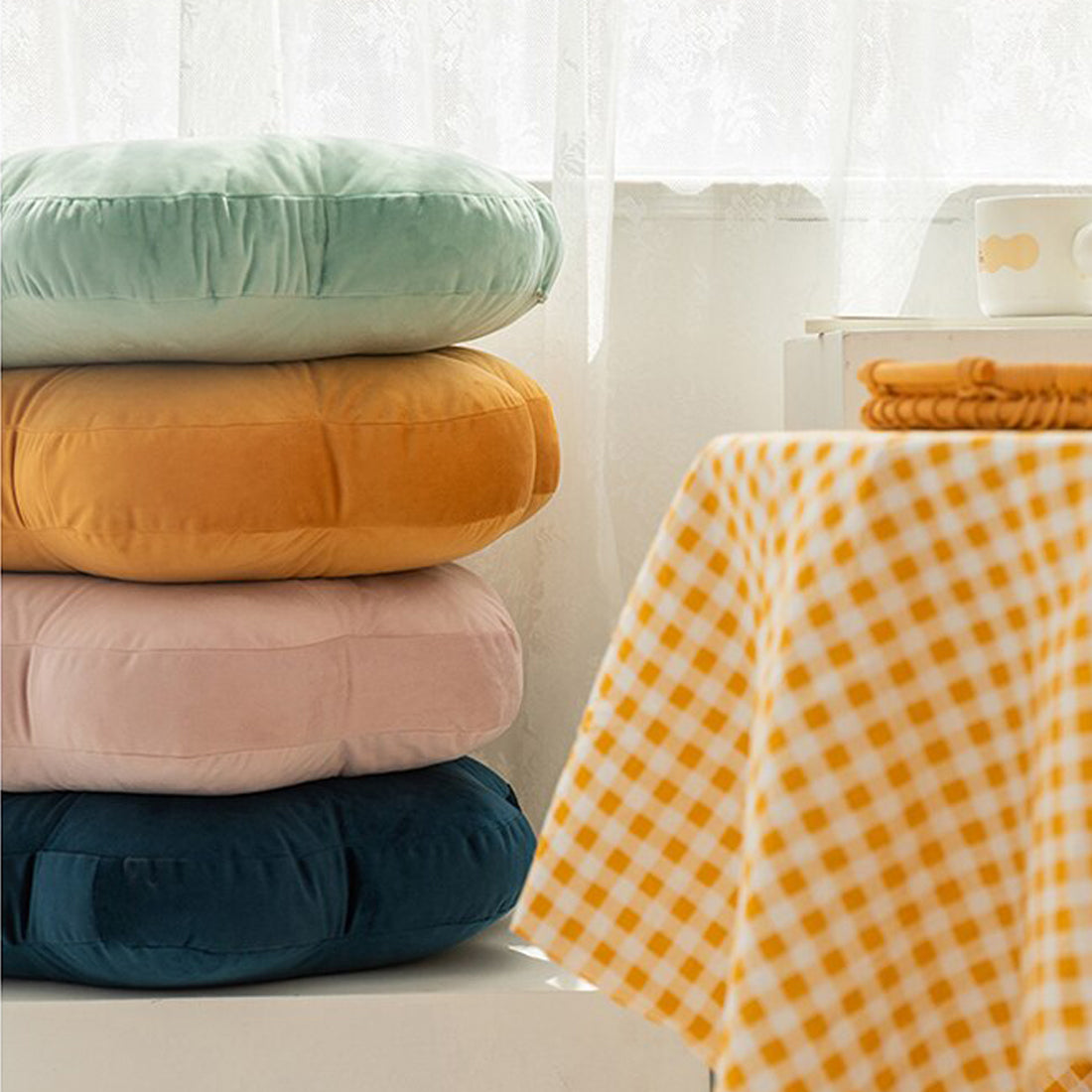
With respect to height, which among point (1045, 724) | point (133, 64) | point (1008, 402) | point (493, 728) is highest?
point (133, 64)

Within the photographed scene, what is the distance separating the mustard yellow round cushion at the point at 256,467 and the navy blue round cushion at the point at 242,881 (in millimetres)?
170

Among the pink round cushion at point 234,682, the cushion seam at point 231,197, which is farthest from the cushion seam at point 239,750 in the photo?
the cushion seam at point 231,197

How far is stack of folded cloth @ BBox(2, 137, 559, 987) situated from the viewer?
3.71ft

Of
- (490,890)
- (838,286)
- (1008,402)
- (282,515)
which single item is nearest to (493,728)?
(490,890)

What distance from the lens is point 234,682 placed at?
1.15 metres

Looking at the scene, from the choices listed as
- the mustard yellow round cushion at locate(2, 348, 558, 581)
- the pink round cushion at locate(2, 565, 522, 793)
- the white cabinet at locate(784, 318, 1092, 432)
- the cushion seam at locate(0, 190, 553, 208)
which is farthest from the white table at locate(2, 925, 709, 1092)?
the cushion seam at locate(0, 190, 553, 208)

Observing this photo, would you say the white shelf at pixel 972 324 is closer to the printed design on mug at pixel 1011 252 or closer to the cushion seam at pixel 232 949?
the printed design on mug at pixel 1011 252

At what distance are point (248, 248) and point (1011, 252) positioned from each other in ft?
1.70

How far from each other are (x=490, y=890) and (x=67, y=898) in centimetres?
30

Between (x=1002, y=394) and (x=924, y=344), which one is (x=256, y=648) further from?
(x=1002, y=394)

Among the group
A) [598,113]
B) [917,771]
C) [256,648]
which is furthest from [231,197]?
[917,771]

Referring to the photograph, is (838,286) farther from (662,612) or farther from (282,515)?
(662,612)

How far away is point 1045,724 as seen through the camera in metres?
0.62

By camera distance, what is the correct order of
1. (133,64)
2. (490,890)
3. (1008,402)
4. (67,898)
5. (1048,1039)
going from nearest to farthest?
(1048,1039)
(1008,402)
(67,898)
(490,890)
(133,64)
